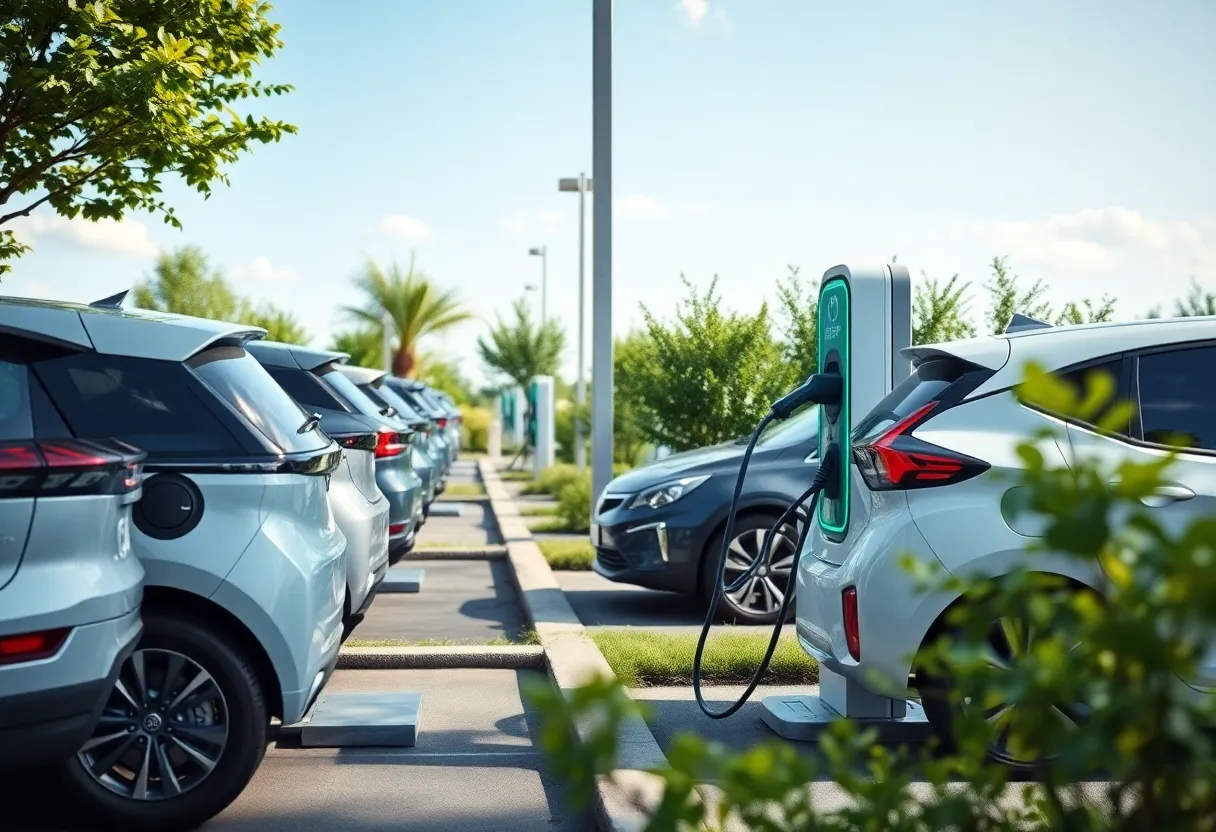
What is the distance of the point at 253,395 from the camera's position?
195 inches

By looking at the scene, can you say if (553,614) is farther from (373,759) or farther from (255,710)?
(255,710)

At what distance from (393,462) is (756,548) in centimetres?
265

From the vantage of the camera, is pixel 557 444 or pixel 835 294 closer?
pixel 835 294

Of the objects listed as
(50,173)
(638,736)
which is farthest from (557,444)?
(638,736)

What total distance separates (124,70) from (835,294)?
5055 millimetres

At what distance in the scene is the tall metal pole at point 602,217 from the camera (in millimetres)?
11945

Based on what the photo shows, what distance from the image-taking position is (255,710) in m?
4.55

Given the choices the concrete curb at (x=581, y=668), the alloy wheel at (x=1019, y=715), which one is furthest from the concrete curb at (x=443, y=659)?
the alloy wheel at (x=1019, y=715)

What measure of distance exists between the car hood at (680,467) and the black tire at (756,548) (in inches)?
→ 17.1

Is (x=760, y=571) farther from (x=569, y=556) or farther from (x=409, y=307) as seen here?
(x=409, y=307)

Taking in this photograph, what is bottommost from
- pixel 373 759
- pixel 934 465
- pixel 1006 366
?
pixel 373 759

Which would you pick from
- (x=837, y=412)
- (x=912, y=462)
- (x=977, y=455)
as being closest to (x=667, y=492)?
(x=837, y=412)

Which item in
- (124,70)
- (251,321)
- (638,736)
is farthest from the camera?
(251,321)

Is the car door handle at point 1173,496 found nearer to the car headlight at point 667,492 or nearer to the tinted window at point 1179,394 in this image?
the tinted window at point 1179,394
